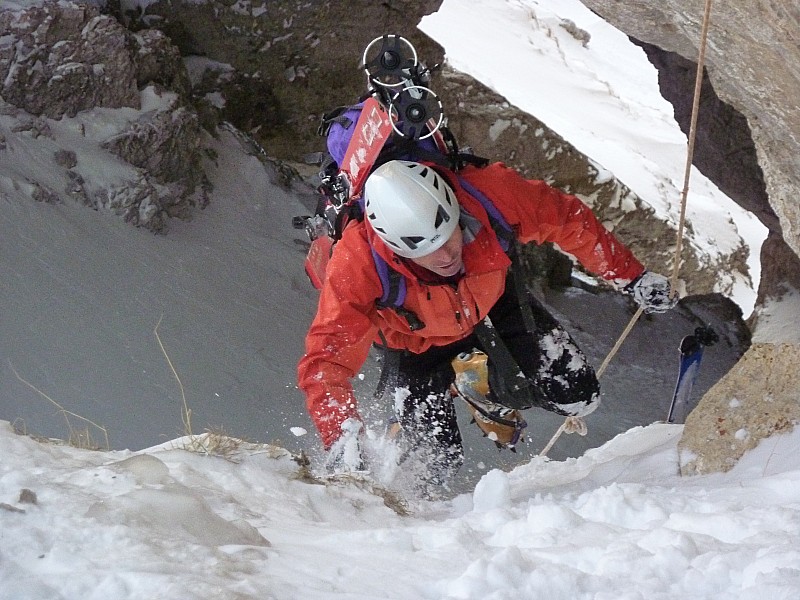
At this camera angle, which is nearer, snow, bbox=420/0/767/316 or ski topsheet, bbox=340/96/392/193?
ski topsheet, bbox=340/96/392/193

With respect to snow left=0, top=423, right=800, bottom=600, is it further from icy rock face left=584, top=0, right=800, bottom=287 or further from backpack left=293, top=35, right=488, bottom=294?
icy rock face left=584, top=0, right=800, bottom=287

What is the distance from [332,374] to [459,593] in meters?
1.78

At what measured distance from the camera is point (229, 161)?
967 cm

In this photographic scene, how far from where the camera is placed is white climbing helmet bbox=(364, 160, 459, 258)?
11.1ft

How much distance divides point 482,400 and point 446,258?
144 cm

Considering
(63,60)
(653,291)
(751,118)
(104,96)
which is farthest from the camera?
(104,96)

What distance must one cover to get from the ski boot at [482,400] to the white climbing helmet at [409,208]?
1.18 m

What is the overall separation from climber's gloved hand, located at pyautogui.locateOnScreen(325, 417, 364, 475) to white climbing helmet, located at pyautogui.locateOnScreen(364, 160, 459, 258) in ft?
2.84

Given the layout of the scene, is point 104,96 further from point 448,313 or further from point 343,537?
point 343,537

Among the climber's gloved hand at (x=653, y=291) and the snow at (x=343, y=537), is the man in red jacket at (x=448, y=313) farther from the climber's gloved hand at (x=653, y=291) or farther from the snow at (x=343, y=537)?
the snow at (x=343, y=537)

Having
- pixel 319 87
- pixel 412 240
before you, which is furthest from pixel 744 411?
pixel 319 87

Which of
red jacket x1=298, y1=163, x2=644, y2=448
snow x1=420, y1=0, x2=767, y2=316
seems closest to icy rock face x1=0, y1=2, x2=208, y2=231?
red jacket x1=298, y1=163, x2=644, y2=448

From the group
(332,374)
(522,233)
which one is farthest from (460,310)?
(332,374)

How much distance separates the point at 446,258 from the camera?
3525 mm
